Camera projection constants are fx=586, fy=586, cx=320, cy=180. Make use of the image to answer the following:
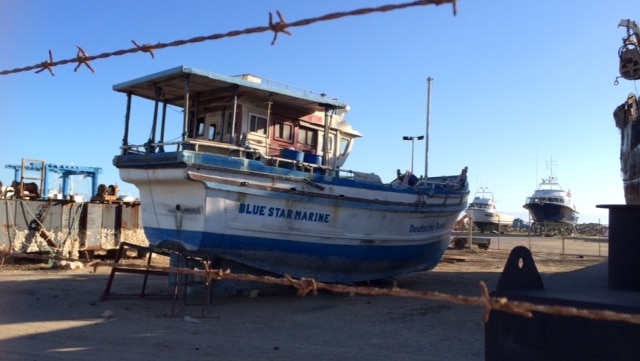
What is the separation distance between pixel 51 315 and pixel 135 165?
2.86m

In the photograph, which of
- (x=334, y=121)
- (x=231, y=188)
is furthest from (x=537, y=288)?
(x=334, y=121)

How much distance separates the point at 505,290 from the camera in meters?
3.96

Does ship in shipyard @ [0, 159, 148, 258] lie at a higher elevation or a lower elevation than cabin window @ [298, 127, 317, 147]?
lower

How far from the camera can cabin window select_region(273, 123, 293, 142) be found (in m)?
12.2

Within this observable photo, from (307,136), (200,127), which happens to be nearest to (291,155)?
(307,136)

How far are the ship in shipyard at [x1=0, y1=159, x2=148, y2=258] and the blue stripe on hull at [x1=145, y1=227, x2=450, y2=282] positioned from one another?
7.50 m

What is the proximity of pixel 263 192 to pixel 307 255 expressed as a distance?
1.58 metres

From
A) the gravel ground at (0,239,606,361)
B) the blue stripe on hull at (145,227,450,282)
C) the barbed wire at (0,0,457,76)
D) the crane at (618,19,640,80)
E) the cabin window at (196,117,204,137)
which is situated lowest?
the gravel ground at (0,239,606,361)

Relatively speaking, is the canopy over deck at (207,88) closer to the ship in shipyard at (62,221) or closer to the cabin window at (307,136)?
the cabin window at (307,136)

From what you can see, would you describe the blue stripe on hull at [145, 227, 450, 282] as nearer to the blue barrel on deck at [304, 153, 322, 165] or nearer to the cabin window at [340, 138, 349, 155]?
the blue barrel on deck at [304, 153, 322, 165]

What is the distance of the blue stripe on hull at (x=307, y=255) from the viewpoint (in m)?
9.91

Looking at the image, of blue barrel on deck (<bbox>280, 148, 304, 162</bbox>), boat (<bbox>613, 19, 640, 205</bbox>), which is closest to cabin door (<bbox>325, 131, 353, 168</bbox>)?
blue barrel on deck (<bbox>280, 148, 304, 162</bbox>)

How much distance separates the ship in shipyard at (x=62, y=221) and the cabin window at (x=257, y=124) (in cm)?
815

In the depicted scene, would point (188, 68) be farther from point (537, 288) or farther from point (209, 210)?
point (537, 288)
